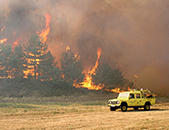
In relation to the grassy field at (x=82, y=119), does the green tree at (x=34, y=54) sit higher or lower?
higher

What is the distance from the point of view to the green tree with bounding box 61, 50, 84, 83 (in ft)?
226

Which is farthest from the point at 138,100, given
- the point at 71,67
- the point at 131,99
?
the point at 71,67

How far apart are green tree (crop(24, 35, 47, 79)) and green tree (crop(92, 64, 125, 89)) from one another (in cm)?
1730

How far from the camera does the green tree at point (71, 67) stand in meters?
68.8

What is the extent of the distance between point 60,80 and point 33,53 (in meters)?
11.4

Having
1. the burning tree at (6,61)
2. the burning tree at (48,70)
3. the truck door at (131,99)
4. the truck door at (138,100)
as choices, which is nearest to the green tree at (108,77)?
the burning tree at (48,70)

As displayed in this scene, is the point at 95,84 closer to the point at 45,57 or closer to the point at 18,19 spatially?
the point at 45,57

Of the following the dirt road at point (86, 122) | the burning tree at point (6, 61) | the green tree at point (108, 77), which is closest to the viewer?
the dirt road at point (86, 122)

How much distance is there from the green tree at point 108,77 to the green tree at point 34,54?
1730 cm

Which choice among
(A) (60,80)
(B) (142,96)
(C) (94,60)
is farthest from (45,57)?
(B) (142,96)

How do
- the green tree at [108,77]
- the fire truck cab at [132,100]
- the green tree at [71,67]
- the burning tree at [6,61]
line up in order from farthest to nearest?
the green tree at [108,77]
the green tree at [71,67]
the burning tree at [6,61]
the fire truck cab at [132,100]

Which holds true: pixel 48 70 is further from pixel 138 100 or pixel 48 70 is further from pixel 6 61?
pixel 138 100

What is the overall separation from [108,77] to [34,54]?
76.6 ft

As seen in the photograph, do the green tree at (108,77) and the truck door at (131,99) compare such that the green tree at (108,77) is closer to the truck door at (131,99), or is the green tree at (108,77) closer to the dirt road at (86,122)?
the truck door at (131,99)
